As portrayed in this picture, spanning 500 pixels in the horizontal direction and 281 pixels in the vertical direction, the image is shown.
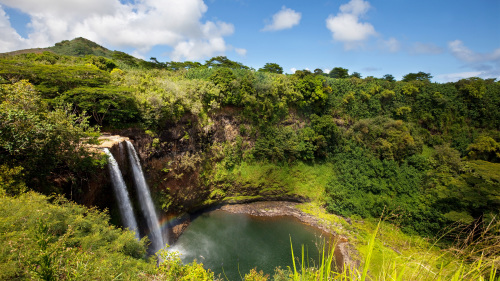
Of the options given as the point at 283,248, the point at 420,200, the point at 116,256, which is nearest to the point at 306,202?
the point at 283,248

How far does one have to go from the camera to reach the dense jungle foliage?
25.1 ft

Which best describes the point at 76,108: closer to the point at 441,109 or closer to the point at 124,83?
the point at 124,83

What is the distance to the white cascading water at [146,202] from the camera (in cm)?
1143

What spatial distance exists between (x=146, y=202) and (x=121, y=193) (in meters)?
2.63

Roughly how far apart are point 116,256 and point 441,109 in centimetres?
2924

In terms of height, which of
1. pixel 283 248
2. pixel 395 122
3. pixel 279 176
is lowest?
pixel 283 248

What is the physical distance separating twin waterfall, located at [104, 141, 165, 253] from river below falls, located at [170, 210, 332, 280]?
178 centimetres

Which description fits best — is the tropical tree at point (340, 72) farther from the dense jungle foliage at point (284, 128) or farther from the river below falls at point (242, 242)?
the river below falls at point (242, 242)

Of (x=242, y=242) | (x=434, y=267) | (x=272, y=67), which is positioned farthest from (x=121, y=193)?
(x=272, y=67)

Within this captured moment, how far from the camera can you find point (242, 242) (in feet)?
47.6

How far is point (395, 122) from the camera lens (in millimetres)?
20500

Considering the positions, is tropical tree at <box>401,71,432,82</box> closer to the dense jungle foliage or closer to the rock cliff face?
the dense jungle foliage

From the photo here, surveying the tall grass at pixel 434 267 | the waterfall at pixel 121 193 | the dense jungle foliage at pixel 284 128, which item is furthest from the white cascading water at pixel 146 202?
the tall grass at pixel 434 267

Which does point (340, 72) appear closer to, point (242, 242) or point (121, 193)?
point (242, 242)
